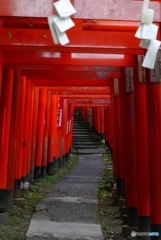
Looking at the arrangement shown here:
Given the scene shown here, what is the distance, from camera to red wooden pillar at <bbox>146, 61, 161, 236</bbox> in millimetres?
4422

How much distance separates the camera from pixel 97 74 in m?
7.33

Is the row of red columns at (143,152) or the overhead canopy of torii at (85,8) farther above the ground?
the overhead canopy of torii at (85,8)

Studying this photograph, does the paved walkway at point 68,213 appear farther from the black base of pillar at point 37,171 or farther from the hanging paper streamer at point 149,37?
the hanging paper streamer at point 149,37

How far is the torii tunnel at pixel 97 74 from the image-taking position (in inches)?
143

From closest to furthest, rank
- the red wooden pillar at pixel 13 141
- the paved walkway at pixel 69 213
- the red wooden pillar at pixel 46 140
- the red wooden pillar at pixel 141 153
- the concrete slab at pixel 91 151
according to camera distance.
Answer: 1. the red wooden pillar at pixel 141 153
2. the paved walkway at pixel 69 213
3. the red wooden pillar at pixel 13 141
4. the red wooden pillar at pixel 46 140
5. the concrete slab at pixel 91 151

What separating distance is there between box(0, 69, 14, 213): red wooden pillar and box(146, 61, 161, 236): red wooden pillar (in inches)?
113

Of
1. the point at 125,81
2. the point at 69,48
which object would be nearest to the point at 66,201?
the point at 125,81

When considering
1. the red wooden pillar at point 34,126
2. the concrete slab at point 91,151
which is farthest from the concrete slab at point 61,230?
the concrete slab at point 91,151

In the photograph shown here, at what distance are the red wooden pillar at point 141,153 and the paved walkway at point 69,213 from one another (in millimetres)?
724

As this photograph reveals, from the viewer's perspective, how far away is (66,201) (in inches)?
321

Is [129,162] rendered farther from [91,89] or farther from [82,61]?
[91,89]

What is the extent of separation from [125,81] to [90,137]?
1754cm

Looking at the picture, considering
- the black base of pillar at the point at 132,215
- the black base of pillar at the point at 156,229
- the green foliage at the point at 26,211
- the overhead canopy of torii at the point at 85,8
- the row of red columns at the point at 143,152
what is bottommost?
the green foliage at the point at 26,211

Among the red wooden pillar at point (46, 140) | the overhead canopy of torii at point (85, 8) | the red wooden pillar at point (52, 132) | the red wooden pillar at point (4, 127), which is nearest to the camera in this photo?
the overhead canopy of torii at point (85, 8)
